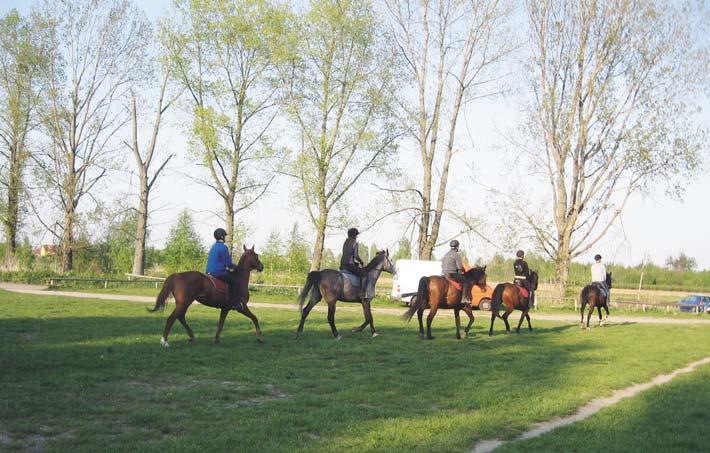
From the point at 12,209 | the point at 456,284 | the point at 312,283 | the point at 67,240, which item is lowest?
the point at 312,283

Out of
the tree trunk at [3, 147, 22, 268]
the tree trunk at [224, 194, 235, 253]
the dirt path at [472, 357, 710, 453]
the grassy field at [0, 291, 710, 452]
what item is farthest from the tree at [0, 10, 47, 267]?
the dirt path at [472, 357, 710, 453]

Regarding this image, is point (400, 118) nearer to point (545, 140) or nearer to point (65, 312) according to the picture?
point (545, 140)

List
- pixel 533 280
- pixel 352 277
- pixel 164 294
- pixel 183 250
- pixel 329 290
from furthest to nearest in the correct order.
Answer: pixel 183 250 → pixel 533 280 → pixel 352 277 → pixel 329 290 → pixel 164 294

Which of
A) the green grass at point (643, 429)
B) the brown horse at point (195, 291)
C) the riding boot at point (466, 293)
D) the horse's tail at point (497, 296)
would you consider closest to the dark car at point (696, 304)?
the horse's tail at point (497, 296)

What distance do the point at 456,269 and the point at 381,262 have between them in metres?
2.06

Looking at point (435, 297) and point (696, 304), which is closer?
point (435, 297)

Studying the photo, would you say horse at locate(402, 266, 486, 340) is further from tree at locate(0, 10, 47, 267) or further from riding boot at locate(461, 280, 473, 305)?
tree at locate(0, 10, 47, 267)

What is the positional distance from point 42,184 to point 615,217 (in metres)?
32.8

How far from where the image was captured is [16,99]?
42188 millimetres

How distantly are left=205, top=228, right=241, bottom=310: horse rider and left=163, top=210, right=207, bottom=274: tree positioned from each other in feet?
96.7

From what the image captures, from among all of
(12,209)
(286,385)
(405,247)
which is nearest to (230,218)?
(405,247)

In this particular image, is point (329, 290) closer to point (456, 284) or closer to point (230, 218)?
point (456, 284)

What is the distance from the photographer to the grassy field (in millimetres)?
7500

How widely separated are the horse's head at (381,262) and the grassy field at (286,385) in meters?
1.87
